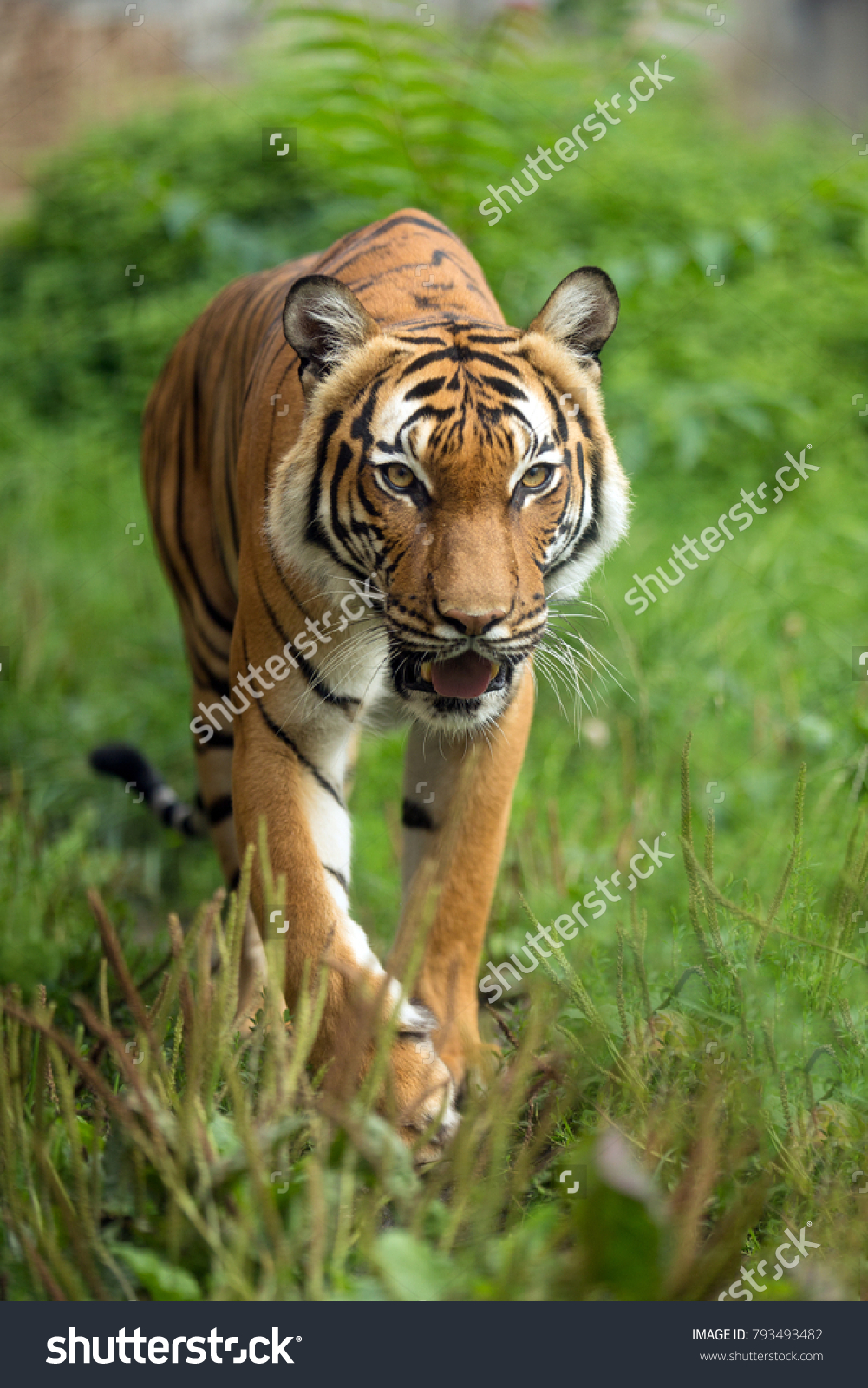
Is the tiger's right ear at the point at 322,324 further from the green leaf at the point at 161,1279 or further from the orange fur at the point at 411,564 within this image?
the green leaf at the point at 161,1279

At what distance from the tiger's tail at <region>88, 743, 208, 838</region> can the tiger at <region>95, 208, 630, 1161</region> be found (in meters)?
1.05

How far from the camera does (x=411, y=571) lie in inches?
94.0

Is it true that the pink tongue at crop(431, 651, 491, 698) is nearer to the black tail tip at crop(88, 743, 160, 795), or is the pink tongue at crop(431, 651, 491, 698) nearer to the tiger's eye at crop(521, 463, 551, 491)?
the tiger's eye at crop(521, 463, 551, 491)

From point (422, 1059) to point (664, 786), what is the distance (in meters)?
1.71

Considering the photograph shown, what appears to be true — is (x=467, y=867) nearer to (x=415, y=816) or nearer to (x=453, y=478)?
(x=415, y=816)

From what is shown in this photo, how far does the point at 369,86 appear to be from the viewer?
4.51 m

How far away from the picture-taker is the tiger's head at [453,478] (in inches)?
93.2

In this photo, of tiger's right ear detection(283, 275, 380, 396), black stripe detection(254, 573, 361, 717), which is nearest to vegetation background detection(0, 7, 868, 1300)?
black stripe detection(254, 573, 361, 717)

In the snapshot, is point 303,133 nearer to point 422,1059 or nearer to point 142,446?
point 142,446

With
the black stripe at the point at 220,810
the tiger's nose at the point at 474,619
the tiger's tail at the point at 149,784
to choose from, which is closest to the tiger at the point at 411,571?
the tiger's nose at the point at 474,619

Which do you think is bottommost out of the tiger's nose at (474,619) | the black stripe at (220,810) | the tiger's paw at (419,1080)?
the black stripe at (220,810)

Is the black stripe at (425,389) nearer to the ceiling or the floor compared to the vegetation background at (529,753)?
nearer to the ceiling

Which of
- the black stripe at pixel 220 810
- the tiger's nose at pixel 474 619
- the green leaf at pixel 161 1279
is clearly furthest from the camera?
the black stripe at pixel 220 810

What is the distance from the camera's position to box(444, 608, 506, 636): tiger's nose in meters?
2.29
